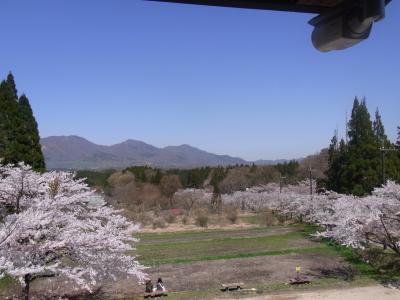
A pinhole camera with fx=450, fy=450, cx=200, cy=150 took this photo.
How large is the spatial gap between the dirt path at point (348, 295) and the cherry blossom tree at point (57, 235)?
17.6 ft

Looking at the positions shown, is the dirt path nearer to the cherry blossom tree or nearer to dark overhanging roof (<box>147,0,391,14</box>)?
the cherry blossom tree

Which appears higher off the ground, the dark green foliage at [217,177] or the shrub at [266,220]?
the dark green foliage at [217,177]

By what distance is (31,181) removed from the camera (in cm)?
1222

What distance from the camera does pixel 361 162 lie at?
34.8m

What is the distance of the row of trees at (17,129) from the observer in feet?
83.9

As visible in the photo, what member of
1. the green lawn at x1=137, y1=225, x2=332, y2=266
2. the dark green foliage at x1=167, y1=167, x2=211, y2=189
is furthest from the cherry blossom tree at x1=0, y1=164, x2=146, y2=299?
the dark green foliage at x1=167, y1=167, x2=211, y2=189

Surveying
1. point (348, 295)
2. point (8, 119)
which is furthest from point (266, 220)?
point (348, 295)

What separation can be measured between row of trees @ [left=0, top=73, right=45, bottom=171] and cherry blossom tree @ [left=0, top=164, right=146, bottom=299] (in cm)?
1372

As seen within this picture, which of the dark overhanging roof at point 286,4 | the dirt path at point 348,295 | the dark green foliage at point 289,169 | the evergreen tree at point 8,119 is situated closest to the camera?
the dark overhanging roof at point 286,4

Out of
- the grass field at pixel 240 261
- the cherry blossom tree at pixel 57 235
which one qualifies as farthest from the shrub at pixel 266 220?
the cherry blossom tree at pixel 57 235

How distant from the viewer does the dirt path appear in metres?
14.1

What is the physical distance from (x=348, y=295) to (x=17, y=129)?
20204mm

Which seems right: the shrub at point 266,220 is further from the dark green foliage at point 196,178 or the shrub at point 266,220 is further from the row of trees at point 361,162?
the dark green foliage at point 196,178

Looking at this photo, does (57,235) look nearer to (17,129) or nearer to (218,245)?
(218,245)
